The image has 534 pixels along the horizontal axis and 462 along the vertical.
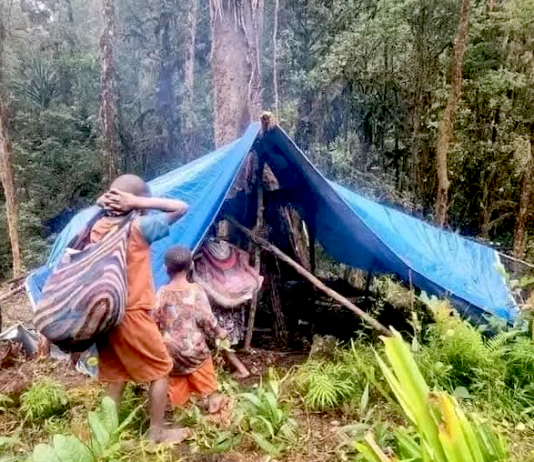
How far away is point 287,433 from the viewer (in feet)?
9.48

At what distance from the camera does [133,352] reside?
2.67 metres

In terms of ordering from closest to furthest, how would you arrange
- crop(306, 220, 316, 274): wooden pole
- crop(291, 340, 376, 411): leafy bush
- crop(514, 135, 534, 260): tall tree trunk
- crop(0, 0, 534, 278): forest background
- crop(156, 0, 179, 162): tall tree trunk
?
crop(291, 340, 376, 411): leafy bush → crop(306, 220, 316, 274): wooden pole → crop(514, 135, 534, 260): tall tree trunk → crop(0, 0, 534, 278): forest background → crop(156, 0, 179, 162): tall tree trunk

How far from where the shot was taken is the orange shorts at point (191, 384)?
3125 millimetres

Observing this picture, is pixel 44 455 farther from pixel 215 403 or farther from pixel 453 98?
pixel 453 98

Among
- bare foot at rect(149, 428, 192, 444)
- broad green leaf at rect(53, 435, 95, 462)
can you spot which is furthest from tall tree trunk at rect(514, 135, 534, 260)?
broad green leaf at rect(53, 435, 95, 462)

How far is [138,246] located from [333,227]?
2.75 meters

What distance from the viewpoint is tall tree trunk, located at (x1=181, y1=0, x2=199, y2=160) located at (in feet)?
43.0

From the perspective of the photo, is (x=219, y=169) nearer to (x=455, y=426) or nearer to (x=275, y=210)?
(x=275, y=210)

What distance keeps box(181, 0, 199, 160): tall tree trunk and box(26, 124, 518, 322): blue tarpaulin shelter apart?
334 inches

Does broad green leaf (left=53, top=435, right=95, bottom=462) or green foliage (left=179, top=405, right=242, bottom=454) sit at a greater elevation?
broad green leaf (left=53, top=435, right=95, bottom=462)

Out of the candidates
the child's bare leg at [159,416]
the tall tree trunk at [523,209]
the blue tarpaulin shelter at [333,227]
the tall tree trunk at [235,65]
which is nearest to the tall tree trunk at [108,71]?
the tall tree trunk at [235,65]

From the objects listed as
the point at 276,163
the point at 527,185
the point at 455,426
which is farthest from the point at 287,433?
the point at 527,185

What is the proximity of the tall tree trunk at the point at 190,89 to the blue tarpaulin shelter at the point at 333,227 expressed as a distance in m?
8.49

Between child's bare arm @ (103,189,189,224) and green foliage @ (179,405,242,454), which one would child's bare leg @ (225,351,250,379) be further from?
child's bare arm @ (103,189,189,224)
